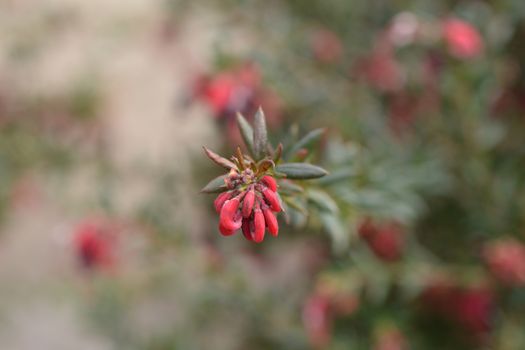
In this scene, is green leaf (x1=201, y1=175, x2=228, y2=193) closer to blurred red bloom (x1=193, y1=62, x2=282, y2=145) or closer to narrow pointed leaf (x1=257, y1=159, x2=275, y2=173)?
narrow pointed leaf (x1=257, y1=159, x2=275, y2=173)

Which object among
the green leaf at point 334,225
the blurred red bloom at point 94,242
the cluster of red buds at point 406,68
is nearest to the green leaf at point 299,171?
the green leaf at point 334,225

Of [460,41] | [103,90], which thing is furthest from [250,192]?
[103,90]

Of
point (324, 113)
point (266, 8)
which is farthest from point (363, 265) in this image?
point (266, 8)

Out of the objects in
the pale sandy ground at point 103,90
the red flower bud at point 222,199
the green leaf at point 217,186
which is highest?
the pale sandy ground at point 103,90

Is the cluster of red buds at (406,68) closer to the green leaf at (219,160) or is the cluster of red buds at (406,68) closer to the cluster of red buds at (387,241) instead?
the cluster of red buds at (387,241)

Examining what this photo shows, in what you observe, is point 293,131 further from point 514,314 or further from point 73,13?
point 73,13

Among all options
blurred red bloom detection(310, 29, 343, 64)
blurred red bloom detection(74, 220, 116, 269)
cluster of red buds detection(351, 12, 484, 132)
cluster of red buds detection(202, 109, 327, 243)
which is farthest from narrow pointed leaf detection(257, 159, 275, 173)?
blurred red bloom detection(310, 29, 343, 64)
